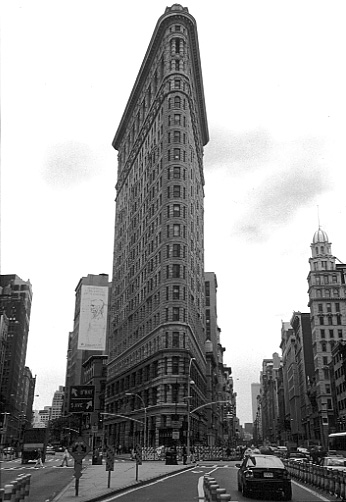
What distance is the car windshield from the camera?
1998cm

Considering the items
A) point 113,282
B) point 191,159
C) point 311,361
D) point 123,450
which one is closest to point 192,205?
point 191,159

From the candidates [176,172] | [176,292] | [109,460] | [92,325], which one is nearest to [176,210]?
[176,172]

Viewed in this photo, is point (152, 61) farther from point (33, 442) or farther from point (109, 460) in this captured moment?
point (109, 460)

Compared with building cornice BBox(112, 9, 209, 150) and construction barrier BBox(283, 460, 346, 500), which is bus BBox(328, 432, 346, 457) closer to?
construction barrier BBox(283, 460, 346, 500)

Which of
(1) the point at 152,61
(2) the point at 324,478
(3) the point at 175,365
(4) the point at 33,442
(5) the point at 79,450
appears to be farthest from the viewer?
(1) the point at 152,61

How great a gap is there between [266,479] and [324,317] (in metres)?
114

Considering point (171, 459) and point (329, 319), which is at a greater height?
point (329, 319)

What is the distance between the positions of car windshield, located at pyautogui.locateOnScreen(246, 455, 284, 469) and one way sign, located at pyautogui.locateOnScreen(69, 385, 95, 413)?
7341mm

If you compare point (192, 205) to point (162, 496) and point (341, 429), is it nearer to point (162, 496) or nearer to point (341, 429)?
point (341, 429)

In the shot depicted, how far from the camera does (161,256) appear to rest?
3526 inches

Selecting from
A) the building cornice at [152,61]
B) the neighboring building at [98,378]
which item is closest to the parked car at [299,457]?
the neighboring building at [98,378]

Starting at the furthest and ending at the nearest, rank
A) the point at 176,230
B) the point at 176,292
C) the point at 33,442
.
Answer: the point at 176,230 → the point at 176,292 → the point at 33,442

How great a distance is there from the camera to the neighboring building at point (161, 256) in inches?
3273

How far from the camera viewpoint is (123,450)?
3632 inches
